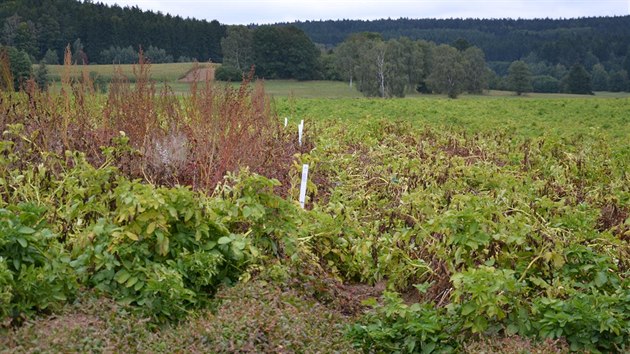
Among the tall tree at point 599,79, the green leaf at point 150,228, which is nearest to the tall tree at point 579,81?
the tall tree at point 599,79

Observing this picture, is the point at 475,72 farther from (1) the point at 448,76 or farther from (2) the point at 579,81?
(2) the point at 579,81

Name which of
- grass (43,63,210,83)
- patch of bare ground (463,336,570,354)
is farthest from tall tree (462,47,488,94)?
patch of bare ground (463,336,570,354)

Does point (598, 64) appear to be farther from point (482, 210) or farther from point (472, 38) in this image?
point (482, 210)

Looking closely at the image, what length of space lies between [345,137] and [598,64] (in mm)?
A: 106193

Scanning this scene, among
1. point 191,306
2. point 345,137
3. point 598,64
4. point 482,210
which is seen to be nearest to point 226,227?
point 191,306

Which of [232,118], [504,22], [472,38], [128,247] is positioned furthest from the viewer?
[504,22]

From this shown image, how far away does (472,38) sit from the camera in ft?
500

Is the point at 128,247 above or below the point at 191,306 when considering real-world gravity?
above

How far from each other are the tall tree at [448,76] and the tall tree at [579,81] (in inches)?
713

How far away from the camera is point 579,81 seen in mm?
96125

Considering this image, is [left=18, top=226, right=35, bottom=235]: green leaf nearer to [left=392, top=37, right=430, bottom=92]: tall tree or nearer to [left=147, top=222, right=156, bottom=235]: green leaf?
[left=147, top=222, right=156, bottom=235]: green leaf

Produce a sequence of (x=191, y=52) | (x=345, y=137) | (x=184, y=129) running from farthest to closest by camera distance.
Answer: (x=191, y=52)
(x=345, y=137)
(x=184, y=129)

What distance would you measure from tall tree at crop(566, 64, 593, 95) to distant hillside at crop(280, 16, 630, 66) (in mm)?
26738

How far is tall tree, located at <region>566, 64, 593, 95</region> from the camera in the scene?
9575 cm
